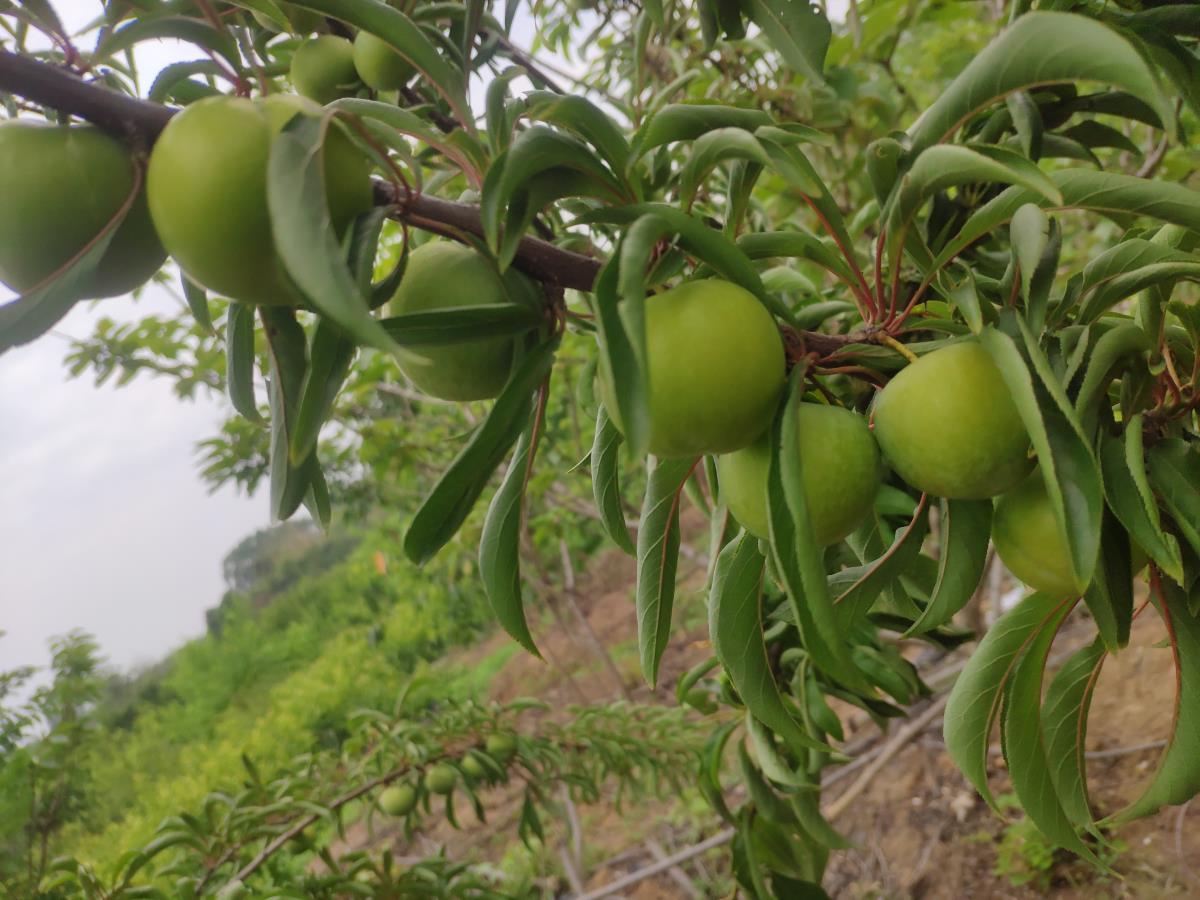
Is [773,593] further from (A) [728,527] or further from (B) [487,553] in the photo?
(B) [487,553]

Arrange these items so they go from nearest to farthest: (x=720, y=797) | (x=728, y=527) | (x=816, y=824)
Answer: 1. (x=728, y=527)
2. (x=816, y=824)
3. (x=720, y=797)

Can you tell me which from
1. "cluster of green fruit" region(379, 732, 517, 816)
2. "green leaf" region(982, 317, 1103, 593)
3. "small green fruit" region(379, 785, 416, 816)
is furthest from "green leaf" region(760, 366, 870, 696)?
"small green fruit" region(379, 785, 416, 816)

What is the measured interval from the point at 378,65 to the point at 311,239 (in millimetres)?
480

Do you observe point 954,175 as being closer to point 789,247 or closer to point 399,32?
point 789,247

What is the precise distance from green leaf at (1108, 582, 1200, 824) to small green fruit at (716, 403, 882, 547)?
28 centimetres

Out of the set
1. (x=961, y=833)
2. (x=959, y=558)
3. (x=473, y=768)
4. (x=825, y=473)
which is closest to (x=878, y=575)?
(x=959, y=558)

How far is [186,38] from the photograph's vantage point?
48cm

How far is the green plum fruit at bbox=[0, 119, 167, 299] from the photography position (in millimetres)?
391

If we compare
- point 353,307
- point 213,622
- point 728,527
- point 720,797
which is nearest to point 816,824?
point 720,797

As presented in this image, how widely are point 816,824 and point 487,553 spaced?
3.13 feet

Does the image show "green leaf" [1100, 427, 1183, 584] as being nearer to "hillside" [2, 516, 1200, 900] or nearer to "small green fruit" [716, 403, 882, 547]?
"small green fruit" [716, 403, 882, 547]

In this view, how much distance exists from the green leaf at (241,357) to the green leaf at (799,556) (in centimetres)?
39

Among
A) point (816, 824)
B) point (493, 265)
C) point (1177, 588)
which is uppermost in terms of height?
point (493, 265)

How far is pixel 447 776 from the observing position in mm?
1687
